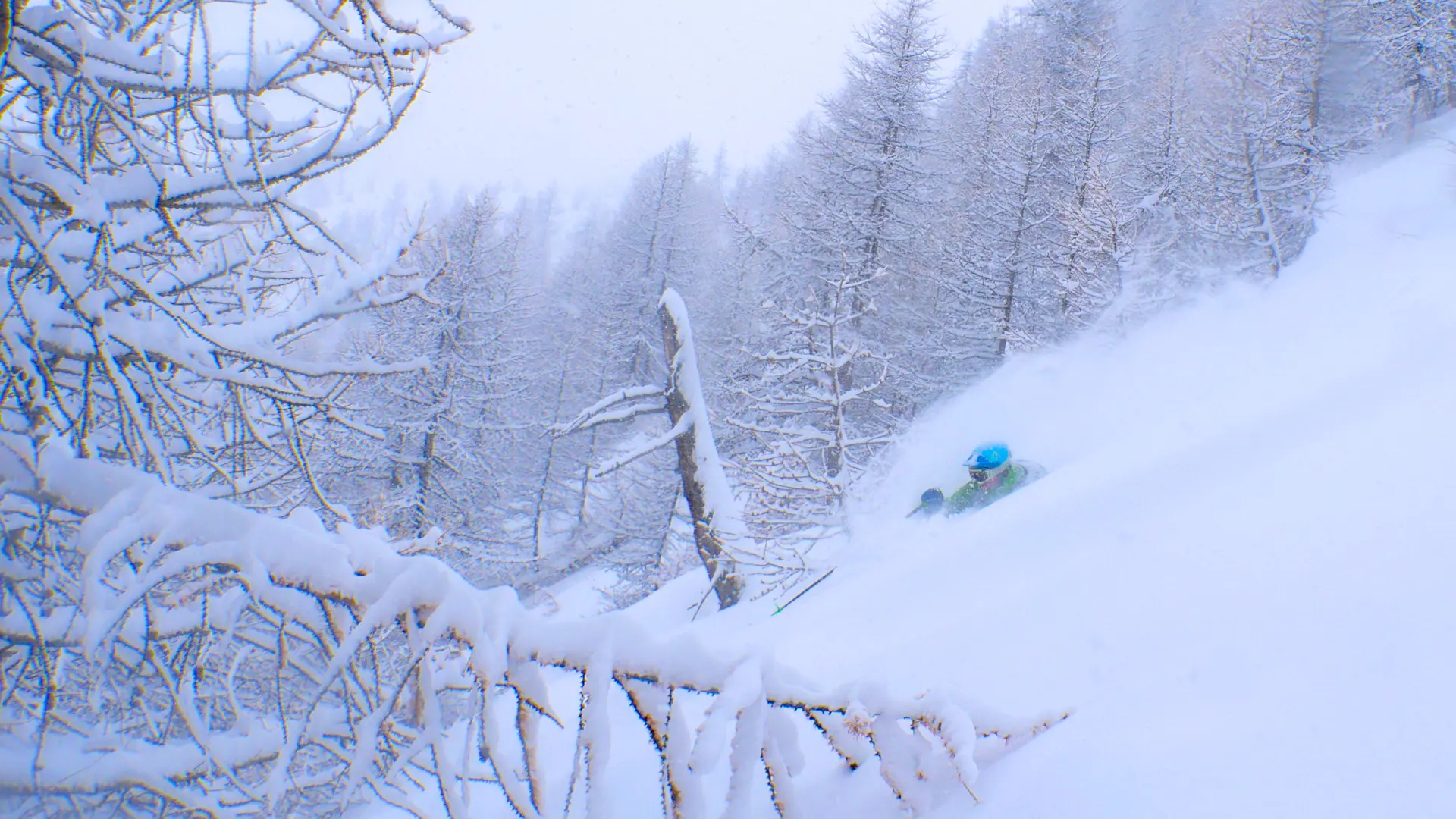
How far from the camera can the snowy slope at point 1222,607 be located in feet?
4.95

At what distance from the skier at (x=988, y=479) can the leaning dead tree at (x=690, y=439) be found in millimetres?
4268

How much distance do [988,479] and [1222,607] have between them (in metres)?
8.91

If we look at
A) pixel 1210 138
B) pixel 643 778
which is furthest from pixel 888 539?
pixel 1210 138

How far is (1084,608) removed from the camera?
261cm

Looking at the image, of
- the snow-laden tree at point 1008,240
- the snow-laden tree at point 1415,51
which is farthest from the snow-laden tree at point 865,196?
the snow-laden tree at point 1415,51

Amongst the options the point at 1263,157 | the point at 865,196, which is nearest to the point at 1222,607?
the point at 865,196

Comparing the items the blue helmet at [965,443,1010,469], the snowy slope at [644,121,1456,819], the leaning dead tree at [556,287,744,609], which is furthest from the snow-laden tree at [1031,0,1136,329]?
the leaning dead tree at [556,287,744,609]

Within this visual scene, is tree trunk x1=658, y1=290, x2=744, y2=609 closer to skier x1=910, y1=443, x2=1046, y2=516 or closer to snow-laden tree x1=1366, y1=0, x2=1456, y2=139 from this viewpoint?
skier x1=910, y1=443, x2=1046, y2=516

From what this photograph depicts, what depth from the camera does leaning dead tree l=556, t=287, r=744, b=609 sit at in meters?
7.95

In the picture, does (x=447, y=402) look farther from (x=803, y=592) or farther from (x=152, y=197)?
(x=152, y=197)

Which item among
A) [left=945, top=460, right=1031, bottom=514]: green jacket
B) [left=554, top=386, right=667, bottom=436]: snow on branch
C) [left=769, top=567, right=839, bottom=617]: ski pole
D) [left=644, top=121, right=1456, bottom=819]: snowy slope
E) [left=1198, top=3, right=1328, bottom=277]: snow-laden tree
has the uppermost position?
[left=1198, top=3, right=1328, bottom=277]: snow-laden tree

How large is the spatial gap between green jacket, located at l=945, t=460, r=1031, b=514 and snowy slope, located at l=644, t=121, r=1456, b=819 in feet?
15.2

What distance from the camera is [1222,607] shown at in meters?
2.27

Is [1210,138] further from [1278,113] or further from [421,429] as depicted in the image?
[421,429]
